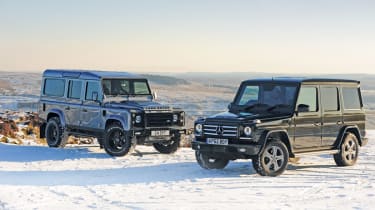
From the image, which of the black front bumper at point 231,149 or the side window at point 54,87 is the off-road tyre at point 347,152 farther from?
the side window at point 54,87

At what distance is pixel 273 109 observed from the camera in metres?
Result: 14.2

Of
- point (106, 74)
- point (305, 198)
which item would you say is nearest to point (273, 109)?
point (305, 198)

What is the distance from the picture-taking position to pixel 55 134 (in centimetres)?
1997

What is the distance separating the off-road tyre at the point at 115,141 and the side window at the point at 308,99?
194 inches

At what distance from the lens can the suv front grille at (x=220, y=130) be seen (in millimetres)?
13438

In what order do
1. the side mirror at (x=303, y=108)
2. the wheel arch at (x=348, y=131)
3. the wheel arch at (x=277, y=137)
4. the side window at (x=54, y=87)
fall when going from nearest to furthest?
the wheel arch at (x=277, y=137) → the side mirror at (x=303, y=108) → the wheel arch at (x=348, y=131) → the side window at (x=54, y=87)

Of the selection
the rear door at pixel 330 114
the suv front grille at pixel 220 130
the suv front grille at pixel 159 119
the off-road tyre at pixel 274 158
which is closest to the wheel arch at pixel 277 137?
the off-road tyre at pixel 274 158

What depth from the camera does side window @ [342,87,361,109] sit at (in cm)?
1557

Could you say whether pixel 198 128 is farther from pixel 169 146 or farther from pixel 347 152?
pixel 169 146

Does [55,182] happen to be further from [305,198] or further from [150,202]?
[305,198]

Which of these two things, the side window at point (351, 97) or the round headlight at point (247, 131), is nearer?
the round headlight at point (247, 131)

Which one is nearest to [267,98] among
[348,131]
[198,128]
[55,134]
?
[198,128]

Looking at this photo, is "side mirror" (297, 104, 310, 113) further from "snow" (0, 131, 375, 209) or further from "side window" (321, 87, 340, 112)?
"snow" (0, 131, 375, 209)

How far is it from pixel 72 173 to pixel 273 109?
4435 mm
